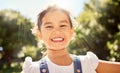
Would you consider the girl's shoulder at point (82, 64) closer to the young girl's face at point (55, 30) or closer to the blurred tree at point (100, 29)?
the young girl's face at point (55, 30)

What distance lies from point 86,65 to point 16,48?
30670 mm

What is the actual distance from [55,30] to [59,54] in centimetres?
18

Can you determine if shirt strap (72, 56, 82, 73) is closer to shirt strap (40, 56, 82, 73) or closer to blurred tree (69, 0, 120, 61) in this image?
shirt strap (40, 56, 82, 73)

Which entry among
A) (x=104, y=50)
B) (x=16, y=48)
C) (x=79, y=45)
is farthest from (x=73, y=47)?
(x=16, y=48)

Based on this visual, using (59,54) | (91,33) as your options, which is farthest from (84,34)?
(59,54)

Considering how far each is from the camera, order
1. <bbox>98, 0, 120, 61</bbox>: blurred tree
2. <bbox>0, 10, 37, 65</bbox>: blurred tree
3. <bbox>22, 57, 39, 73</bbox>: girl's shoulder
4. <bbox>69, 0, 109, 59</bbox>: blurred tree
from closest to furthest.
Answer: <bbox>22, 57, 39, 73</bbox>: girl's shoulder < <bbox>69, 0, 109, 59</bbox>: blurred tree < <bbox>98, 0, 120, 61</bbox>: blurred tree < <bbox>0, 10, 37, 65</bbox>: blurred tree

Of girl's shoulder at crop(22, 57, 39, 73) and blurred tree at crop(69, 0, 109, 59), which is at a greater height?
girl's shoulder at crop(22, 57, 39, 73)

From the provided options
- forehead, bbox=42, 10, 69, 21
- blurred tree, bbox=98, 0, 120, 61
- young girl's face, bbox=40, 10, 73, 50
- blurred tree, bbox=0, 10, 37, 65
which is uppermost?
forehead, bbox=42, 10, 69, 21

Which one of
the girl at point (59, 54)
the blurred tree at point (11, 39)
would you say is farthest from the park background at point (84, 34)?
the girl at point (59, 54)

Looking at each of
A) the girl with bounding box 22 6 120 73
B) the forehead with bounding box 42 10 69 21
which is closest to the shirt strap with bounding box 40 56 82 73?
the girl with bounding box 22 6 120 73

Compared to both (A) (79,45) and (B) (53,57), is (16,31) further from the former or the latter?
(B) (53,57)

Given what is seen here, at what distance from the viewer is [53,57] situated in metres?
2.35

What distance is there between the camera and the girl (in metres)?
2.25

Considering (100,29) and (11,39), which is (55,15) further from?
(11,39)
